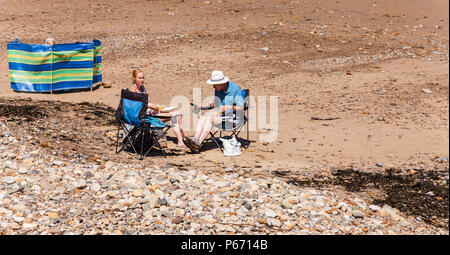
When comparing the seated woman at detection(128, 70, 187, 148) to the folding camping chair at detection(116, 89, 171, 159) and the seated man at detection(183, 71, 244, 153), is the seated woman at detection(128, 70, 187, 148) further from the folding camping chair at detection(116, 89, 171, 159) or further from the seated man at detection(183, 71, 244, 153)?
the seated man at detection(183, 71, 244, 153)

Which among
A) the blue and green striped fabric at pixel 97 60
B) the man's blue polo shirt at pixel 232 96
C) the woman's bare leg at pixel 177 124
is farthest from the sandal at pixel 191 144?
the blue and green striped fabric at pixel 97 60

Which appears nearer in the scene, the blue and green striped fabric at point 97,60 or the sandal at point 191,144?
the sandal at point 191,144

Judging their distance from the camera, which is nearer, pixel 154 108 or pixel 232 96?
pixel 154 108

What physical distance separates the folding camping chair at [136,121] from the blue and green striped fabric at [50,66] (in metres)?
5.10

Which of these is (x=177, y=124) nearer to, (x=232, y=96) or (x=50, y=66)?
(x=232, y=96)

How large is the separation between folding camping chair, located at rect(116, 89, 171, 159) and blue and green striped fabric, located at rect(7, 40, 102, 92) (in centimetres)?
510

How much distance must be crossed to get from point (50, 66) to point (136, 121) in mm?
5712

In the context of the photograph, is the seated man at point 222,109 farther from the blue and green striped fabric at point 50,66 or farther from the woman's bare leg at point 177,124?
the blue and green striped fabric at point 50,66

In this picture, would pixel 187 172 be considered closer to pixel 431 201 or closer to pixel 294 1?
pixel 431 201

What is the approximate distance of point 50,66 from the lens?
13.0 m

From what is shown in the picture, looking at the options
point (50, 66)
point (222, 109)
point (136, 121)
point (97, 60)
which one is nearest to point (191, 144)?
point (222, 109)

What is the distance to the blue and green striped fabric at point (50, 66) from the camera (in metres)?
12.8

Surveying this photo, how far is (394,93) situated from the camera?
13477mm

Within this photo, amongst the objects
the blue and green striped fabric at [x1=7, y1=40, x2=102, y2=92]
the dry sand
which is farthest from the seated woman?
the blue and green striped fabric at [x1=7, y1=40, x2=102, y2=92]
